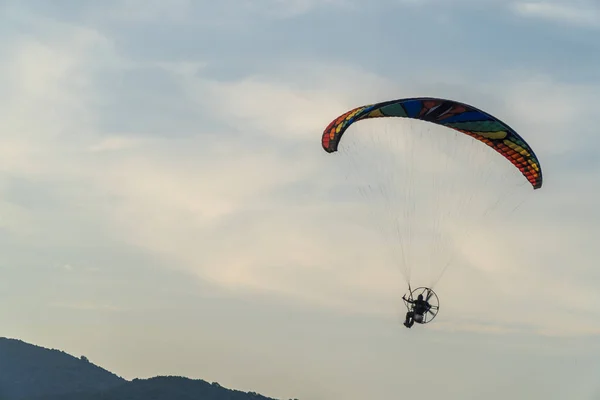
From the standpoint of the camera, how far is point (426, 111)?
51594 millimetres

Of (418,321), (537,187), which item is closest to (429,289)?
(418,321)

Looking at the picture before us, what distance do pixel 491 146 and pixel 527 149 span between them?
2.75 metres

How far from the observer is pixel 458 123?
5291 cm

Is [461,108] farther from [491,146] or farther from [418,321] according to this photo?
[418,321]

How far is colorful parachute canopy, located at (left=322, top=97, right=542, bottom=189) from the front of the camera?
50.5 meters

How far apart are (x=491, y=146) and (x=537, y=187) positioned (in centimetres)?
328

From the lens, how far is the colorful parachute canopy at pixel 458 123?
50469mm

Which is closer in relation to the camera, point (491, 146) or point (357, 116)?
point (357, 116)

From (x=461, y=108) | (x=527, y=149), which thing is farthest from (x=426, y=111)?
(x=527, y=149)

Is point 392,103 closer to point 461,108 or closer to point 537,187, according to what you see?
point 461,108

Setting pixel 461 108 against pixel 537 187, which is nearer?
pixel 461 108

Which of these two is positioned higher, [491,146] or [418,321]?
[491,146]

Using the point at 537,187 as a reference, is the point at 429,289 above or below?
below

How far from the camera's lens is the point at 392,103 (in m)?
50.1
